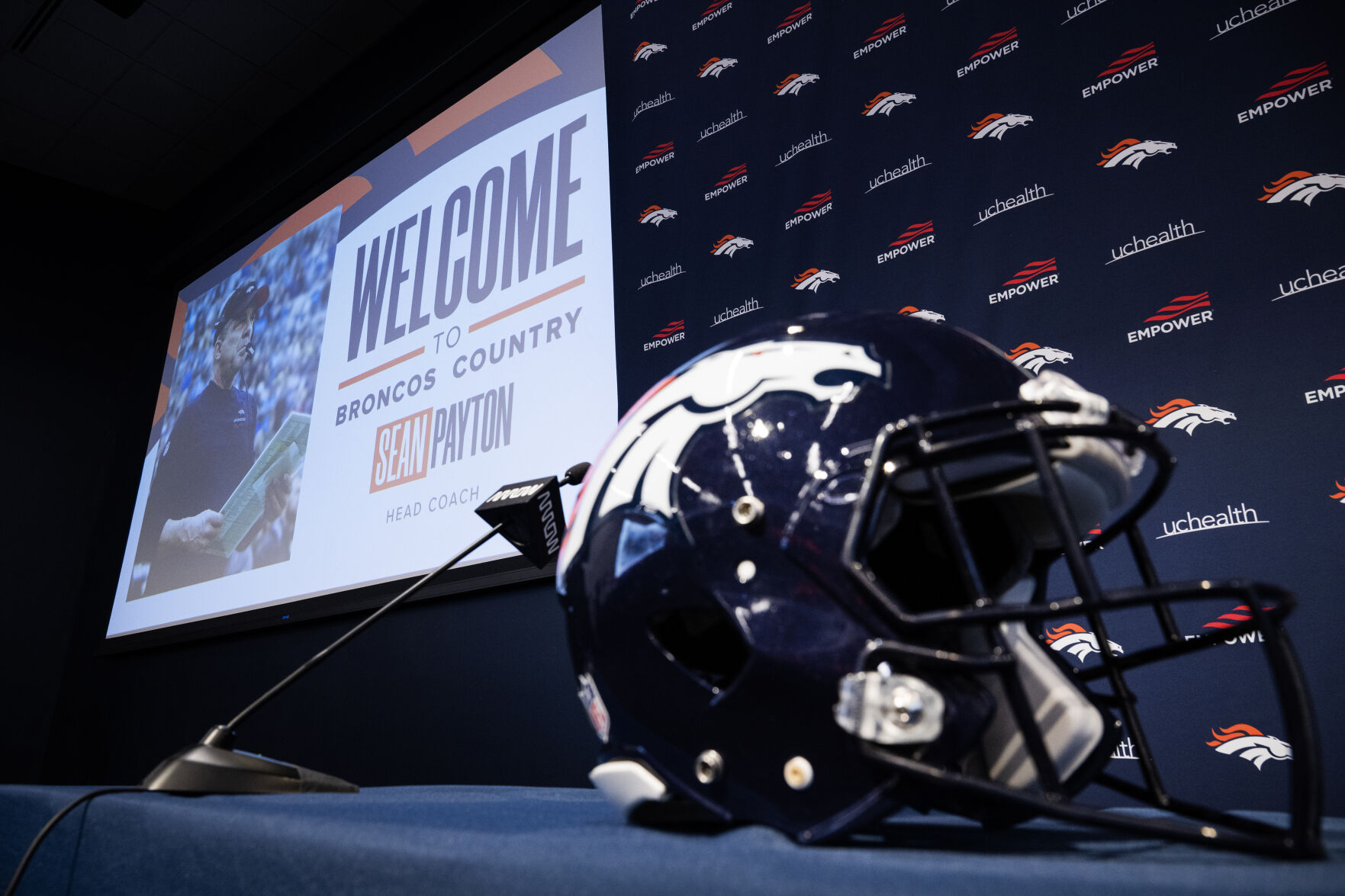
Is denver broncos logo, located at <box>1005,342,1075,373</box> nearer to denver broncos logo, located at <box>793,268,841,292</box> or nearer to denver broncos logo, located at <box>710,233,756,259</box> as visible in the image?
denver broncos logo, located at <box>793,268,841,292</box>

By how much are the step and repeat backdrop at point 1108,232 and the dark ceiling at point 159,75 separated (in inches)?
69.6

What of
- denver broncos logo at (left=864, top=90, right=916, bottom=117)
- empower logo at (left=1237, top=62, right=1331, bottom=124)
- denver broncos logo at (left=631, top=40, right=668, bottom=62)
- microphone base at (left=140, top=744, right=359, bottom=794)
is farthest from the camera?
denver broncos logo at (left=631, top=40, right=668, bottom=62)

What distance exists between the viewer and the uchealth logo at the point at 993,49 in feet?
4.50

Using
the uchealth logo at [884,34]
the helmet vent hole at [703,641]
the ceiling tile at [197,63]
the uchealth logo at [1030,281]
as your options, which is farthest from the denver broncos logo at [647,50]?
the ceiling tile at [197,63]

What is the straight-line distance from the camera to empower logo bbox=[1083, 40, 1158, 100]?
123 cm

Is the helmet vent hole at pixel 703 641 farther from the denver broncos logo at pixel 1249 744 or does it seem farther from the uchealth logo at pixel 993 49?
the uchealth logo at pixel 993 49

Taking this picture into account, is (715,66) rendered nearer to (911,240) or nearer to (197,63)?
(911,240)

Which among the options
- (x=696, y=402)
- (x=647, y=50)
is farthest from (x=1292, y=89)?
(x=647, y=50)

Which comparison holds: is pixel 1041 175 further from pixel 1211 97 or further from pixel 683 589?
pixel 683 589

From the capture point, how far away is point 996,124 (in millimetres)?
1359

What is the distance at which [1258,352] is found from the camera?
1.06m

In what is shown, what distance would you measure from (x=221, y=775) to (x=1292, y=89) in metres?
1.60

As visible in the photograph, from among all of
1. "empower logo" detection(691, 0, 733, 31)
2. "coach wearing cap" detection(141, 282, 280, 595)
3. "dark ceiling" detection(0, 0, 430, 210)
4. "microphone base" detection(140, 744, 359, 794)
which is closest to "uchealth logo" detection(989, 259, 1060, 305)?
"empower logo" detection(691, 0, 733, 31)

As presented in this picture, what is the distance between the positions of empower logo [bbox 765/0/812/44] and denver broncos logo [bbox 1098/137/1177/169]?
718 mm
